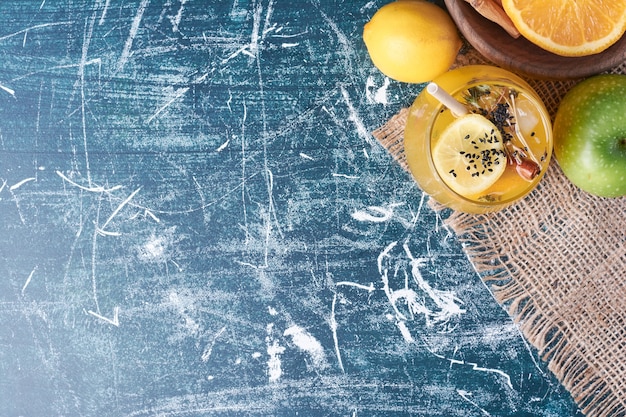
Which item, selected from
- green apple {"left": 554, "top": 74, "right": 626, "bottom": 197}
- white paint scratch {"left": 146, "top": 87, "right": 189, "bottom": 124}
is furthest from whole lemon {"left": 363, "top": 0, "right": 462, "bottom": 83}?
white paint scratch {"left": 146, "top": 87, "right": 189, "bottom": 124}

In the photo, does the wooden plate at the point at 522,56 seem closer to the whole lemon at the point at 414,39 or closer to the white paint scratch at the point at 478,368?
the whole lemon at the point at 414,39

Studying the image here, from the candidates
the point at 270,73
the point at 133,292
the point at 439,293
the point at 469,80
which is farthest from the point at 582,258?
the point at 133,292

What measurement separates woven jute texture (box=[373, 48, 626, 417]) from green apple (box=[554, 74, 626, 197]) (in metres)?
0.05

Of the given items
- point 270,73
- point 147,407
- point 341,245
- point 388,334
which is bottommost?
point 147,407

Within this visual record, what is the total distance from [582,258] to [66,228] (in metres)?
Result: 0.73

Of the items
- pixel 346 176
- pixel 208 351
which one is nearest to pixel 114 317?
pixel 208 351

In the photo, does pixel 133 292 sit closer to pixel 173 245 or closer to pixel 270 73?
pixel 173 245

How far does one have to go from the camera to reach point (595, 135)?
2.35ft

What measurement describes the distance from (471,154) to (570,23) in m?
0.20

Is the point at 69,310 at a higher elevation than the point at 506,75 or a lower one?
lower

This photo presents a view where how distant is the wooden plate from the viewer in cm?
72

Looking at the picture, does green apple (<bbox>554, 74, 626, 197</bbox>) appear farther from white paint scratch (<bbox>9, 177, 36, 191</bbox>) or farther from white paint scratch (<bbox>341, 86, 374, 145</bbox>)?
white paint scratch (<bbox>9, 177, 36, 191</bbox>)

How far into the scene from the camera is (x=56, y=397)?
892 mm

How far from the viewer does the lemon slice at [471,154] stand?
679 millimetres
